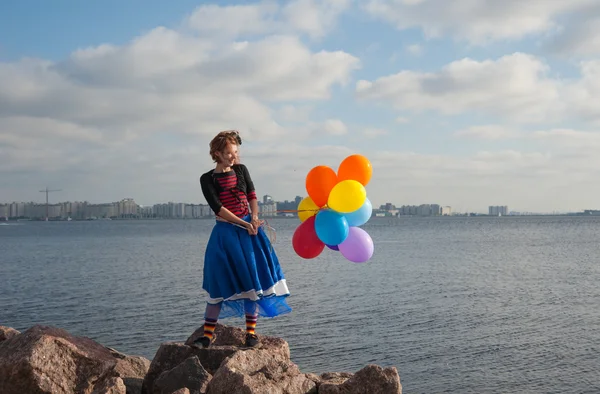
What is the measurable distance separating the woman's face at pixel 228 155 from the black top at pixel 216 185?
163 mm

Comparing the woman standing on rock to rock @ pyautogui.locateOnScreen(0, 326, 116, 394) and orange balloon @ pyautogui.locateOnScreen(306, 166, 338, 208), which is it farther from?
rock @ pyautogui.locateOnScreen(0, 326, 116, 394)

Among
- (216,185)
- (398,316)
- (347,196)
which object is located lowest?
(398,316)

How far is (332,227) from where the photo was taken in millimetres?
8383

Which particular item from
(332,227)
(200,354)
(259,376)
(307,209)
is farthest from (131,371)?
(332,227)

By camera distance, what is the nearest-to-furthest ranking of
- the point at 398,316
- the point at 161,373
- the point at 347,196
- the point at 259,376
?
1. the point at 259,376
2. the point at 161,373
3. the point at 347,196
4. the point at 398,316

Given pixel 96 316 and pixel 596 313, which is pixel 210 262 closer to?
pixel 96 316

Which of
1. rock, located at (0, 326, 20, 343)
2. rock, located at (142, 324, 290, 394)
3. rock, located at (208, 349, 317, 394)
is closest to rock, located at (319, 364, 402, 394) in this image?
rock, located at (208, 349, 317, 394)

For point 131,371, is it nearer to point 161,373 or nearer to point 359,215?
point 161,373

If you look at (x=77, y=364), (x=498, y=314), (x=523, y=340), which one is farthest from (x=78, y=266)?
(x=77, y=364)

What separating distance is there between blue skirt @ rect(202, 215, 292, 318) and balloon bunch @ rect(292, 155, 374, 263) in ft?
2.78

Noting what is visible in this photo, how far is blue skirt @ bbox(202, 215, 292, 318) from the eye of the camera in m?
7.82

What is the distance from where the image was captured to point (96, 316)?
2119 centimetres

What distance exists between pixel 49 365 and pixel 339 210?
155 inches

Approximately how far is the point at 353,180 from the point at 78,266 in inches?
1508
